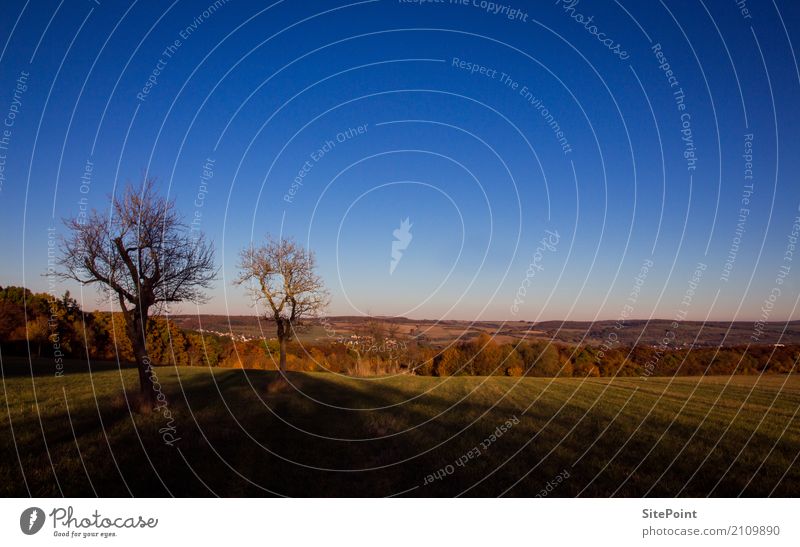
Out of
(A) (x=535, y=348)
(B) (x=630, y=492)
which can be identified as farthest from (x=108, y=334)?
(B) (x=630, y=492)

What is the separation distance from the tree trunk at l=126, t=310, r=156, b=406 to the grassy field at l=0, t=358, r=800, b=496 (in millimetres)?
751

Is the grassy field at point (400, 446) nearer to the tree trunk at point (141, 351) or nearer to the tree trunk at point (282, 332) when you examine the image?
the tree trunk at point (141, 351)

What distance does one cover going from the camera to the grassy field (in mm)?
7664

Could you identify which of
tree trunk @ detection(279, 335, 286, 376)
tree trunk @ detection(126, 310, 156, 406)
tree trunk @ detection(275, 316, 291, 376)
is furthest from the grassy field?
tree trunk @ detection(275, 316, 291, 376)

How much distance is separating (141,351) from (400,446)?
7401 mm

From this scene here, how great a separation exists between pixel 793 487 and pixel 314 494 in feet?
27.8

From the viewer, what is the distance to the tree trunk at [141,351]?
11.6 metres

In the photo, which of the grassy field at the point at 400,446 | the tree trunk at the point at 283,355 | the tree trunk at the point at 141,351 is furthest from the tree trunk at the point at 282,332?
the tree trunk at the point at 141,351

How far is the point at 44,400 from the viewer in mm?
13953

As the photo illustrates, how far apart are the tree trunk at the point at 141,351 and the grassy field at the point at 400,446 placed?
2.46 ft

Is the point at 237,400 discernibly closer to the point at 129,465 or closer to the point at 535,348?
the point at 129,465

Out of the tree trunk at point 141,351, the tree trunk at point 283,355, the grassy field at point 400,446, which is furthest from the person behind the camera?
the tree trunk at point 283,355

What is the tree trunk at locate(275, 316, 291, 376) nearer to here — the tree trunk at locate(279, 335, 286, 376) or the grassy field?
the tree trunk at locate(279, 335, 286, 376)

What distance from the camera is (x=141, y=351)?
1168 cm
